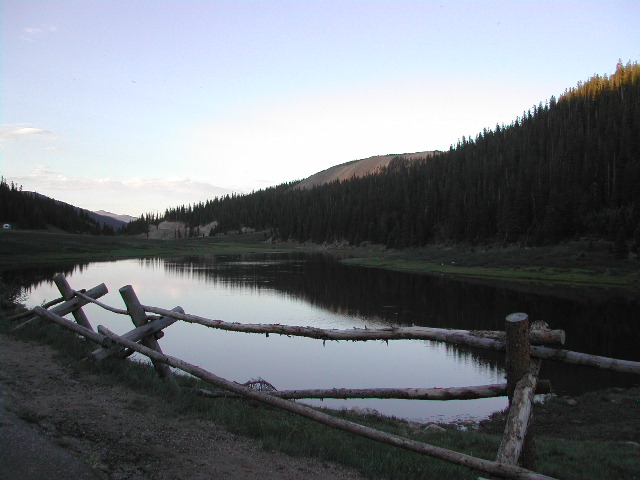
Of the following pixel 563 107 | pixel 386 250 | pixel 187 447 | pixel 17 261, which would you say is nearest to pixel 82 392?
pixel 187 447

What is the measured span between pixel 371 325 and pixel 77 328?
2107cm

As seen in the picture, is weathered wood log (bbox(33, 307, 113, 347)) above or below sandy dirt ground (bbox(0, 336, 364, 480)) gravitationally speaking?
above

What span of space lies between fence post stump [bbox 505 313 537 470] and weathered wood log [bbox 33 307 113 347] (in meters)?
7.52

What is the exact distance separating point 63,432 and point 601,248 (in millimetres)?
69708

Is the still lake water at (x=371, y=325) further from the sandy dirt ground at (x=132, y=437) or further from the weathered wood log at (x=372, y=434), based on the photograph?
the sandy dirt ground at (x=132, y=437)

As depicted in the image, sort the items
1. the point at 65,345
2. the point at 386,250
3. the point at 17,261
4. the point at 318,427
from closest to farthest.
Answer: the point at 318,427
the point at 65,345
the point at 17,261
the point at 386,250

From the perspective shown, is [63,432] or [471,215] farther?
[471,215]

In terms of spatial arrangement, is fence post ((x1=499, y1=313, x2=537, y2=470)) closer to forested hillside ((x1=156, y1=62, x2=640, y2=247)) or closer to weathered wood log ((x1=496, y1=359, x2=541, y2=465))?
weathered wood log ((x1=496, y1=359, x2=541, y2=465))

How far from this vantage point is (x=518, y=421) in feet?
16.7

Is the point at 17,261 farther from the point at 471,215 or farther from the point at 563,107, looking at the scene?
the point at 563,107

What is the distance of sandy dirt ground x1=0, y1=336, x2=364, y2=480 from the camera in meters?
5.30

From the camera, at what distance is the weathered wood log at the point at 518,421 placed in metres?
4.93

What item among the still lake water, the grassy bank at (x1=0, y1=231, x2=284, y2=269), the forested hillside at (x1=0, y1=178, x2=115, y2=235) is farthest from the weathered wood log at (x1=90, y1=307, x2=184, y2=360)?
the forested hillside at (x1=0, y1=178, x2=115, y2=235)

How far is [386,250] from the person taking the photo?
11138 centimetres
